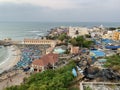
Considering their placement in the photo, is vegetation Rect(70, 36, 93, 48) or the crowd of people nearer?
the crowd of people

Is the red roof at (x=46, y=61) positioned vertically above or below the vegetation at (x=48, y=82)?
below

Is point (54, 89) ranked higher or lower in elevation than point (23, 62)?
higher

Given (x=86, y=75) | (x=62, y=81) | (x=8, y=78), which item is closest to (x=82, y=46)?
(x=8, y=78)

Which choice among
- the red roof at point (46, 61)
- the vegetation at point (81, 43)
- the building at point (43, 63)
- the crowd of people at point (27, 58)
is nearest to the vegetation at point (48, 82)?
the building at point (43, 63)

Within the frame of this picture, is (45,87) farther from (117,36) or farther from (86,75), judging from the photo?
(117,36)

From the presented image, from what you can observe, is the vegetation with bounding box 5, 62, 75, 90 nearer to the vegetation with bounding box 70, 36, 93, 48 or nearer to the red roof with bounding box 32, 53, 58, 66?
the red roof with bounding box 32, 53, 58, 66

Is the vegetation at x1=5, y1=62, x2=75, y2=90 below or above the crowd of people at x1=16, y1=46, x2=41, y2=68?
above

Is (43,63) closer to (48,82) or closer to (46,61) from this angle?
(46,61)

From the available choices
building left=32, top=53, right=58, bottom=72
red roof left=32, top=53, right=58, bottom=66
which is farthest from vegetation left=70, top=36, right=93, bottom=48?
building left=32, top=53, right=58, bottom=72

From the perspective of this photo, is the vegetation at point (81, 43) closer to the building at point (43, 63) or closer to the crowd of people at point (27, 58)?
the crowd of people at point (27, 58)

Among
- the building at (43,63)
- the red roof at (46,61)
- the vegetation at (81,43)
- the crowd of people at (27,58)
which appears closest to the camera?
the building at (43,63)

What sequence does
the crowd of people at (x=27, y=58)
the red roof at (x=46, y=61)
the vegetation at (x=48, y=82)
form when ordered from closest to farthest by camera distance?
the vegetation at (x=48, y=82)
the red roof at (x=46, y=61)
the crowd of people at (x=27, y=58)
